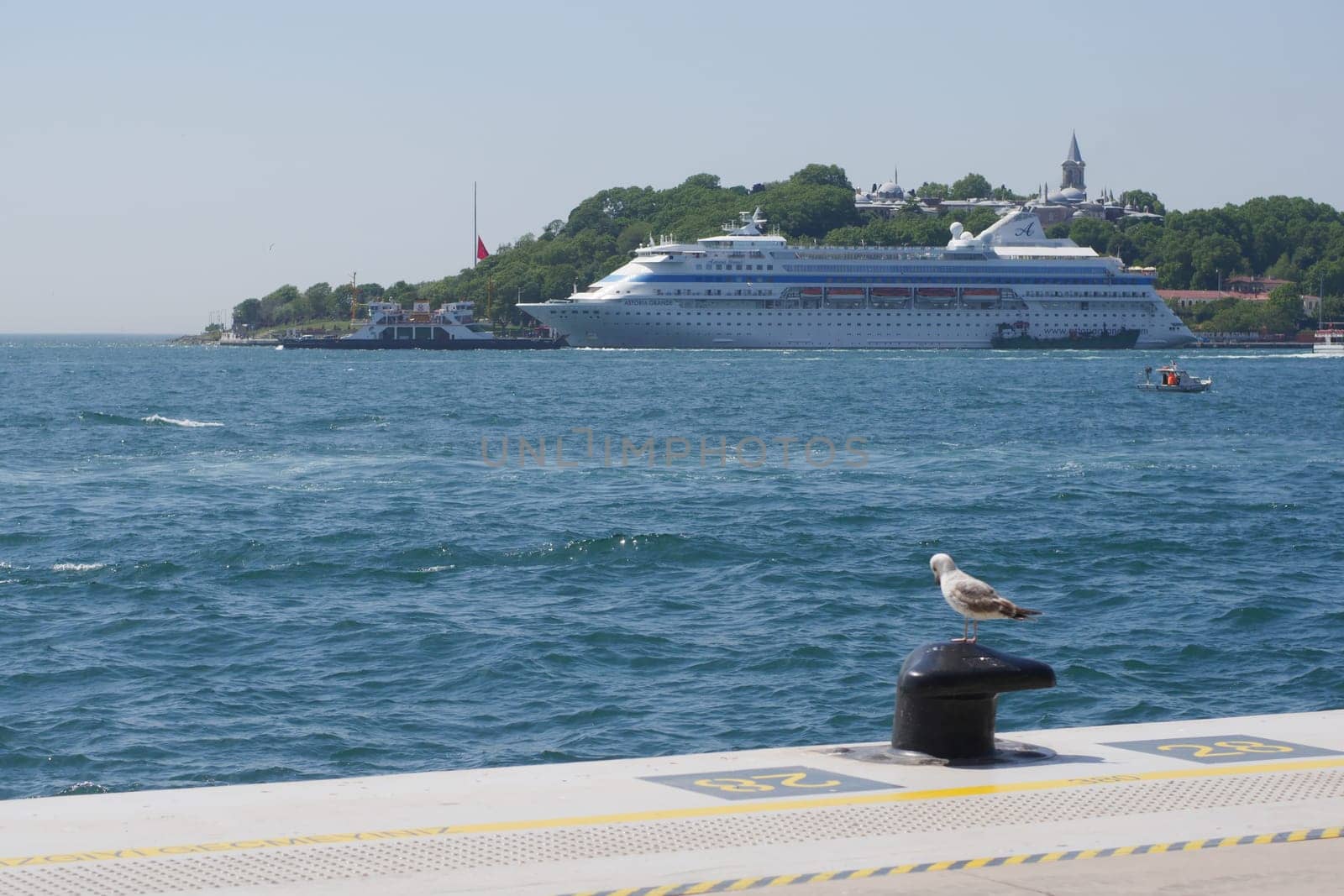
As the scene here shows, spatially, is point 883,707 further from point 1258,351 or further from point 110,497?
point 1258,351

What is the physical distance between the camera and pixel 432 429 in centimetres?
4375

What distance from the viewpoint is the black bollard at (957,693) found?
743 cm

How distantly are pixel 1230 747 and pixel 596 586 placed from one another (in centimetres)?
1156

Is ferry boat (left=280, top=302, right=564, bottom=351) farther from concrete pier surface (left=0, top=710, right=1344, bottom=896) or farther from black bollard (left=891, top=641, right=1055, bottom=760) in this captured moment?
concrete pier surface (left=0, top=710, right=1344, bottom=896)

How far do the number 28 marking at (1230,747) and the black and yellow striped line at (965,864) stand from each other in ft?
4.25

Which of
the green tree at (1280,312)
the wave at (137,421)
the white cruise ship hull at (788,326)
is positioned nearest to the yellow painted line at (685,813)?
the wave at (137,421)

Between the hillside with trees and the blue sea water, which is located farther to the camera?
the hillside with trees

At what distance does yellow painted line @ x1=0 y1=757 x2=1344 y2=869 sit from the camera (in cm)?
606

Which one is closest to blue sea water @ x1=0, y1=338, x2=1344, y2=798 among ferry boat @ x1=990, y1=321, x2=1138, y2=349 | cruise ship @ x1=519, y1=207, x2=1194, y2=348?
cruise ship @ x1=519, y1=207, x2=1194, y2=348

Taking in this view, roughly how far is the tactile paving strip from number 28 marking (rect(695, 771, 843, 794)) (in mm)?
435

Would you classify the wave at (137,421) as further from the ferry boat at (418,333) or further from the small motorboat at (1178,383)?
the ferry boat at (418,333)

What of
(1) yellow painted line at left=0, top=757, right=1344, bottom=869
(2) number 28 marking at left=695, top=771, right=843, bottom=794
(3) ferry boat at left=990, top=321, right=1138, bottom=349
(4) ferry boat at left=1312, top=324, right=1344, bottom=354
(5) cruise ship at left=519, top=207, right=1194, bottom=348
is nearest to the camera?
(1) yellow painted line at left=0, top=757, right=1344, bottom=869

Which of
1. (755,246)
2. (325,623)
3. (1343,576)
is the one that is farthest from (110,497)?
(755,246)

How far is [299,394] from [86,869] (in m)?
60.4
